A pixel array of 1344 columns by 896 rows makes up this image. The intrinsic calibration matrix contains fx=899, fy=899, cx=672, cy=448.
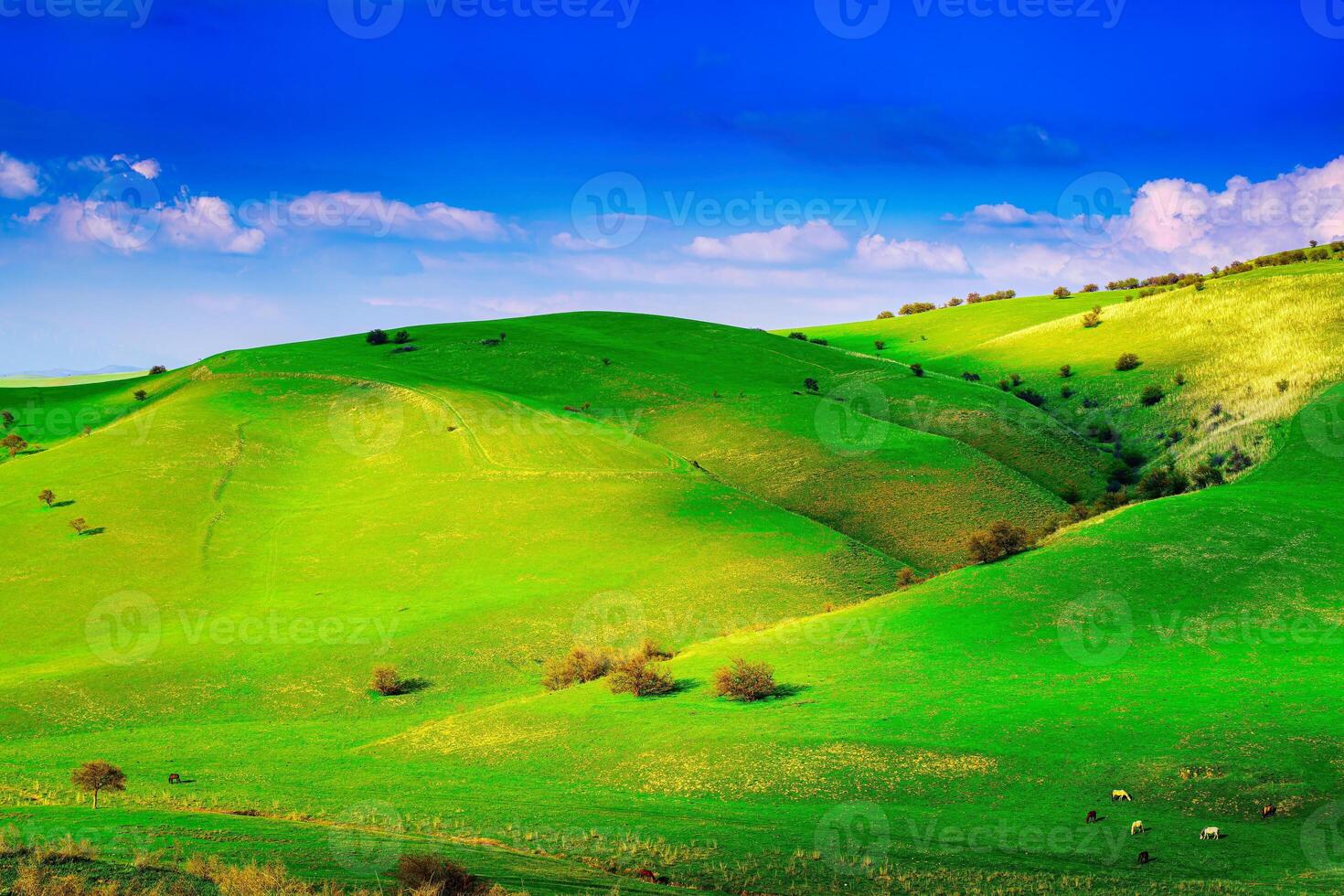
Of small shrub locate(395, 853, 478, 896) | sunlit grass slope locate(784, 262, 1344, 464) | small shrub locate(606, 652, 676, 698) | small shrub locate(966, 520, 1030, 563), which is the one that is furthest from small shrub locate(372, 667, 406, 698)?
sunlit grass slope locate(784, 262, 1344, 464)

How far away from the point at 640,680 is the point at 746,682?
499 cm

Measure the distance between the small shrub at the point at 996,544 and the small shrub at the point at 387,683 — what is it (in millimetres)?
33031

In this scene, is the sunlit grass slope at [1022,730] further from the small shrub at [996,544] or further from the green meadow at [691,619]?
the small shrub at [996,544]

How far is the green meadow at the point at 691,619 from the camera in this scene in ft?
76.4

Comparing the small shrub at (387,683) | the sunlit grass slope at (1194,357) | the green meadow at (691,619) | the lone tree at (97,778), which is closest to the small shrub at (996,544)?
the green meadow at (691,619)

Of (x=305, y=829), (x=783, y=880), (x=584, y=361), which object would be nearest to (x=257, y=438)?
(x=584, y=361)

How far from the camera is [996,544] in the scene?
53.1 meters

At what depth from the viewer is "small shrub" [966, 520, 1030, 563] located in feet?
174

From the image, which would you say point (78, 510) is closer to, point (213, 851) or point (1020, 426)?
point (213, 851)

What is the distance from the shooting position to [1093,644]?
3916 cm

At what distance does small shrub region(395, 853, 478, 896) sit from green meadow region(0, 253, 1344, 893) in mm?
678

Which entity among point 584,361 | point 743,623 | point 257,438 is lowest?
point 743,623

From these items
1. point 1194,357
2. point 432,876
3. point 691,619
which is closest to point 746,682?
point 691,619

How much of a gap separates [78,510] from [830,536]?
188ft
